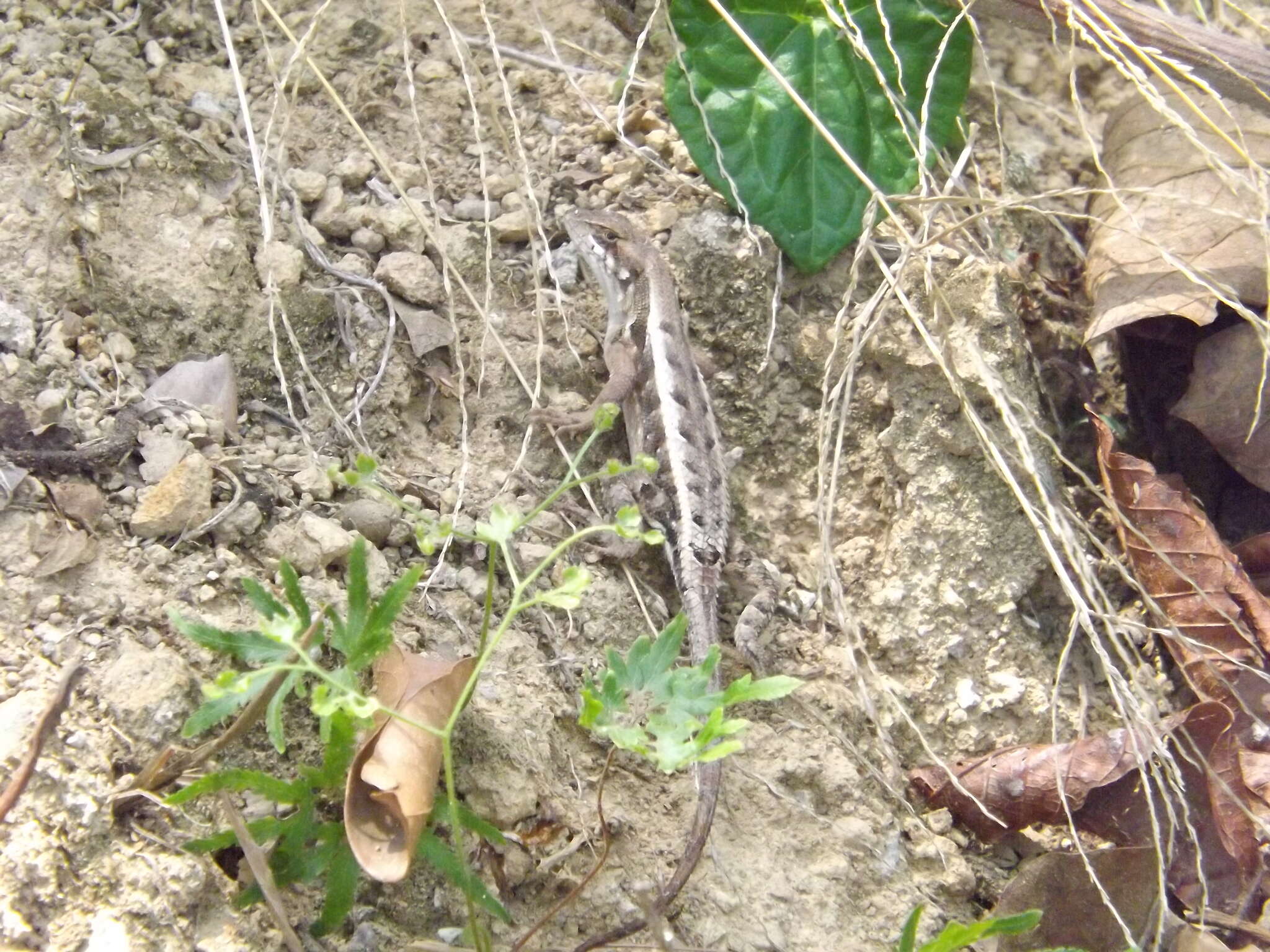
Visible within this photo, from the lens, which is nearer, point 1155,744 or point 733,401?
point 1155,744

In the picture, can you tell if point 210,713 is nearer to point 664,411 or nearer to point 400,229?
point 400,229

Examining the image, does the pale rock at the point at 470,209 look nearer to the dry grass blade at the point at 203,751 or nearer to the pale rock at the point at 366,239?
the pale rock at the point at 366,239

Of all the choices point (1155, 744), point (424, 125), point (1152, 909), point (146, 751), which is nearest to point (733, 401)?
point (424, 125)

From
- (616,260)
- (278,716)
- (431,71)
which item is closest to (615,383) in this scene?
(616,260)

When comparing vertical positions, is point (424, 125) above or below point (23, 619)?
above

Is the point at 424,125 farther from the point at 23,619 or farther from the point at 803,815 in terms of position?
the point at 803,815

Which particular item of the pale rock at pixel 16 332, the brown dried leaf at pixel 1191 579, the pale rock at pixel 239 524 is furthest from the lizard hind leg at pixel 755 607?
the pale rock at pixel 16 332
